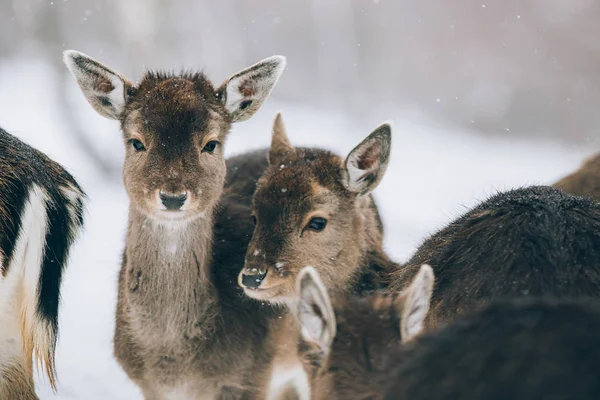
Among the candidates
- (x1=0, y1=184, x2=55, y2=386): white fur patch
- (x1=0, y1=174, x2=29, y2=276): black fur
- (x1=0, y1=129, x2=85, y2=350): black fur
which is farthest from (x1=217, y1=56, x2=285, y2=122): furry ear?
(x1=0, y1=174, x2=29, y2=276): black fur

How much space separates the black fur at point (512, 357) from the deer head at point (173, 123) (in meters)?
2.63

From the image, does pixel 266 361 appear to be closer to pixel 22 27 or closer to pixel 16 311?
pixel 16 311

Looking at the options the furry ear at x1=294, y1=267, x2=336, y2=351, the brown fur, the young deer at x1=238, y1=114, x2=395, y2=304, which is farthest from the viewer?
the young deer at x1=238, y1=114, x2=395, y2=304

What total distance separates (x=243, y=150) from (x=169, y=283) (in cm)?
616

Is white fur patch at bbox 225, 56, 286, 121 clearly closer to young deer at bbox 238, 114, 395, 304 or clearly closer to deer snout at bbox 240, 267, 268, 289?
young deer at bbox 238, 114, 395, 304

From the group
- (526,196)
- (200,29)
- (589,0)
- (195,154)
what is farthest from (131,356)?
(589,0)

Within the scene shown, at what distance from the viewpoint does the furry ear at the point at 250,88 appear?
571cm

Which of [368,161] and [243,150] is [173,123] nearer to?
[368,161]

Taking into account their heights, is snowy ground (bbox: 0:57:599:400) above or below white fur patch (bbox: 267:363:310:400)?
above

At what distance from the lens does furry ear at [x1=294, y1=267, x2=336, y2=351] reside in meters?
3.60

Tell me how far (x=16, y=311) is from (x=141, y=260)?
35.8 inches

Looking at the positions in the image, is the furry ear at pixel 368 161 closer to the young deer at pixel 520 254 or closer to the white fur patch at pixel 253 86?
the white fur patch at pixel 253 86

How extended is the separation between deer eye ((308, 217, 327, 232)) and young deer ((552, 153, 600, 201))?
1710mm

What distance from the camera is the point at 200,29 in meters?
22.5
